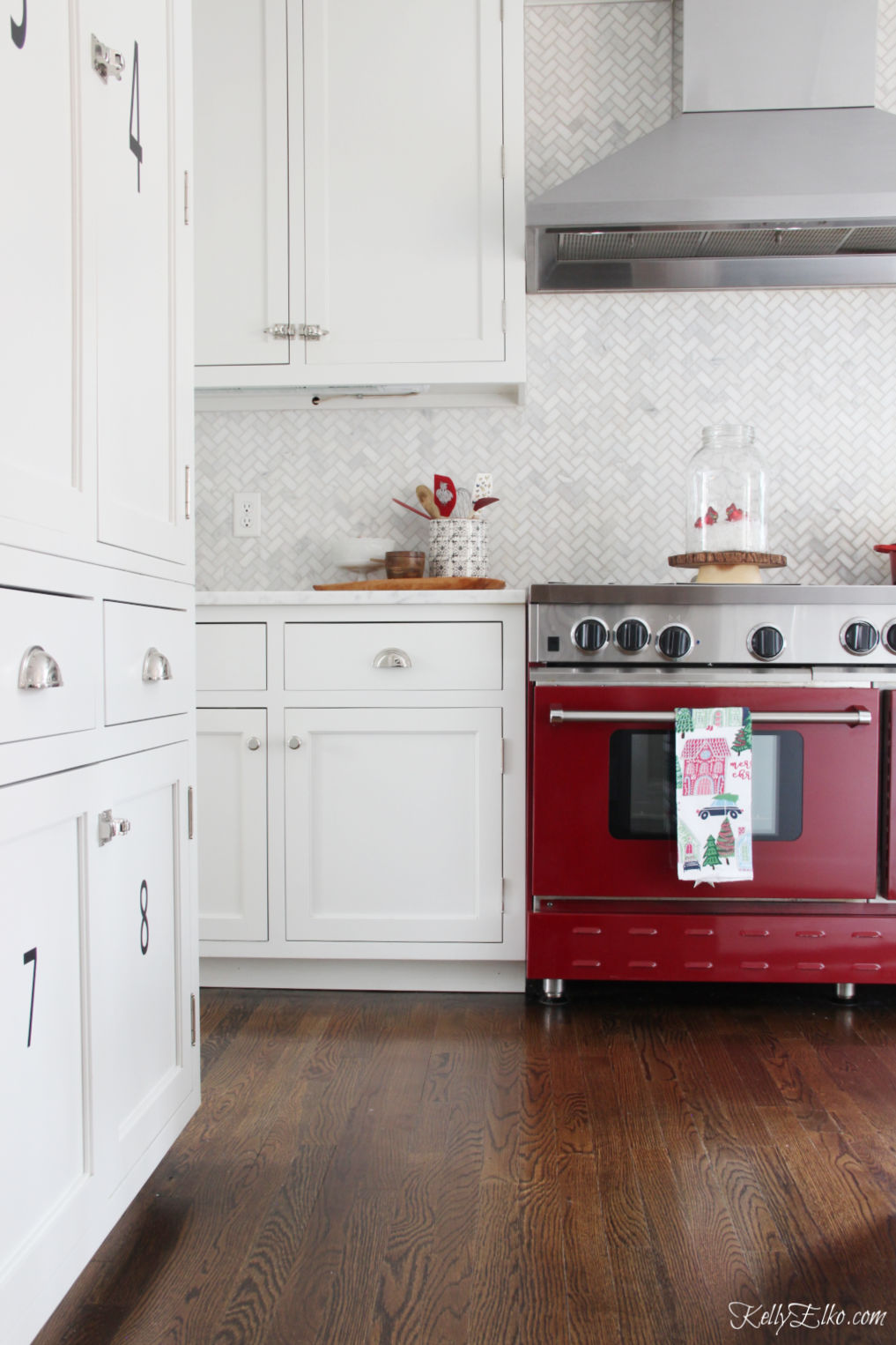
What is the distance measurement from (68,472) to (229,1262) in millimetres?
968

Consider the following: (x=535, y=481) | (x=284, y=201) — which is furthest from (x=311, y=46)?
(x=535, y=481)

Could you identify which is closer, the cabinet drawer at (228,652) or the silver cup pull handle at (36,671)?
the silver cup pull handle at (36,671)

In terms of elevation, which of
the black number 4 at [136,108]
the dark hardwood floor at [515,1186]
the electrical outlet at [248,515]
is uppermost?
the black number 4 at [136,108]

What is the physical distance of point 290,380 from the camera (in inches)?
94.0

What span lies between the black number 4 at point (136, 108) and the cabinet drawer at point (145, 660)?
56 cm

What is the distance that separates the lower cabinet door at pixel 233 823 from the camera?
2.12m

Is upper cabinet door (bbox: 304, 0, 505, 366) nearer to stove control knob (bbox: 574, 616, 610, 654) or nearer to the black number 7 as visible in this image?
stove control knob (bbox: 574, 616, 610, 654)

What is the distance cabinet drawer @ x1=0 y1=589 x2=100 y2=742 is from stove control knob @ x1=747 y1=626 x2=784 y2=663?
4.51ft

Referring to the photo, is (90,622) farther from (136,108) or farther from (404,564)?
(404,564)

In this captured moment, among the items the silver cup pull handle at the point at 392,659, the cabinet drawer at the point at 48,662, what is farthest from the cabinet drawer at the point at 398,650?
the cabinet drawer at the point at 48,662

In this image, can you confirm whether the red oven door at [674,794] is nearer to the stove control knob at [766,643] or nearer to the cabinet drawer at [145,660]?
the stove control knob at [766,643]

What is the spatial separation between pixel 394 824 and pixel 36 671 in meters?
1.25

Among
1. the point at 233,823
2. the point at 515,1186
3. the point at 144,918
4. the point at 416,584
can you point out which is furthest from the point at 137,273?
the point at 515,1186

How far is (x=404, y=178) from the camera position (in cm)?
234
